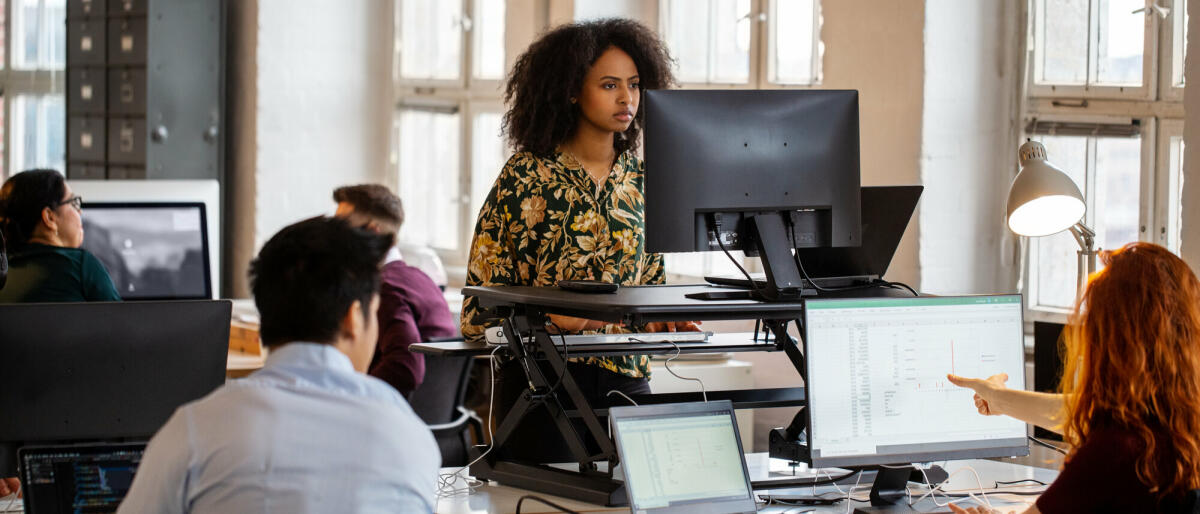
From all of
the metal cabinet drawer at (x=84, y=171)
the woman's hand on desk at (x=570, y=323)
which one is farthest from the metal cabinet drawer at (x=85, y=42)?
the woman's hand on desk at (x=570, y=323)

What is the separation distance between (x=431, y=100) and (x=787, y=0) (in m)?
1.92

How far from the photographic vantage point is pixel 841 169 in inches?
84.4

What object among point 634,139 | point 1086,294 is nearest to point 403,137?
point 634,139

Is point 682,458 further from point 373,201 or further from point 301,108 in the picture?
point 301,108

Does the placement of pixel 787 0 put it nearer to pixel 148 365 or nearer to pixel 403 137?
pixel 403 137

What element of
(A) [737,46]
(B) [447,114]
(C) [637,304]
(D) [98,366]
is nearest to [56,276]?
(D) [98,366]

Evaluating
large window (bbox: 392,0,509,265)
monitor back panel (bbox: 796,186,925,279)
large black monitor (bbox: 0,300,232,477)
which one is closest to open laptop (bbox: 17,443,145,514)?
large black monitor (bbox: 0,300,232,477)

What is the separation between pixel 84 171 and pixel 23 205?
282cm

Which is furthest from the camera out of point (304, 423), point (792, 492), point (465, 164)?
point (465, 164)

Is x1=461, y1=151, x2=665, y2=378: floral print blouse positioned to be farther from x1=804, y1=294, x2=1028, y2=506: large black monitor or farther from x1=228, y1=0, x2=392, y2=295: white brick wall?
x1=228, y1=0, x2=392, y2=295: white brick wall

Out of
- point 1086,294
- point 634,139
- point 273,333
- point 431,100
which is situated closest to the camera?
point 273,333

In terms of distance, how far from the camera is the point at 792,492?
6.96ft

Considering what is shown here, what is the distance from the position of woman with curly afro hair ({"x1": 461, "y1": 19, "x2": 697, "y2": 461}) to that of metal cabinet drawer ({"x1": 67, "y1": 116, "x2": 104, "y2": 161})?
142 inches

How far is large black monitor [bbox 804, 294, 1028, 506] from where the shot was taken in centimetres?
196
